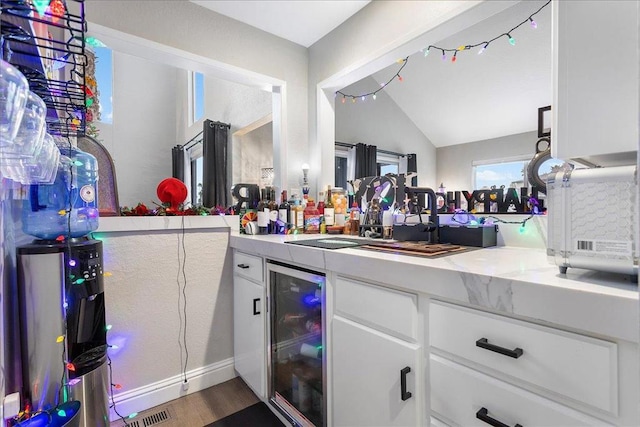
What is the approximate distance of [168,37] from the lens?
6.64ft

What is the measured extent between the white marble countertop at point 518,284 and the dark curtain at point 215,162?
3181 mm

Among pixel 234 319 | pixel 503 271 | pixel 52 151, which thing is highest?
pixel 52 151

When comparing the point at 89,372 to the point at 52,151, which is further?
the point at 89,372

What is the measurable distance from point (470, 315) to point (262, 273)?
1.20 metres

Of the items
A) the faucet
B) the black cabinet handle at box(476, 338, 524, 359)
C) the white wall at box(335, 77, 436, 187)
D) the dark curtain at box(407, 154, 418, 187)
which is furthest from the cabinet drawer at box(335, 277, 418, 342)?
the white wall at box(335, 77, 436, 187)

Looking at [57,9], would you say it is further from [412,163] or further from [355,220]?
[412,163]

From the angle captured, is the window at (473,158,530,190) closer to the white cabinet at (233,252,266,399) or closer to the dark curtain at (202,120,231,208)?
the white cabinet at (233,252,266,399)

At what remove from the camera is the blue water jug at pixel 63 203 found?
1194 mm

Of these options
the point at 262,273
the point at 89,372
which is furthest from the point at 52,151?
the point at 262,273

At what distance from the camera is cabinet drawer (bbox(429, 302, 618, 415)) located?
65 centimetres

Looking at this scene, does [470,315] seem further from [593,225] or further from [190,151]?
[190,151]

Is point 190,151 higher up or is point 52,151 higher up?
point 190,151

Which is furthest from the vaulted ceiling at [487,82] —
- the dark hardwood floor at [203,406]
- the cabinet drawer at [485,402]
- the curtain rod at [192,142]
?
the curtain rod at [192,142]

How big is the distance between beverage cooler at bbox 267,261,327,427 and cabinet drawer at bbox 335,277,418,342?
14 cm
